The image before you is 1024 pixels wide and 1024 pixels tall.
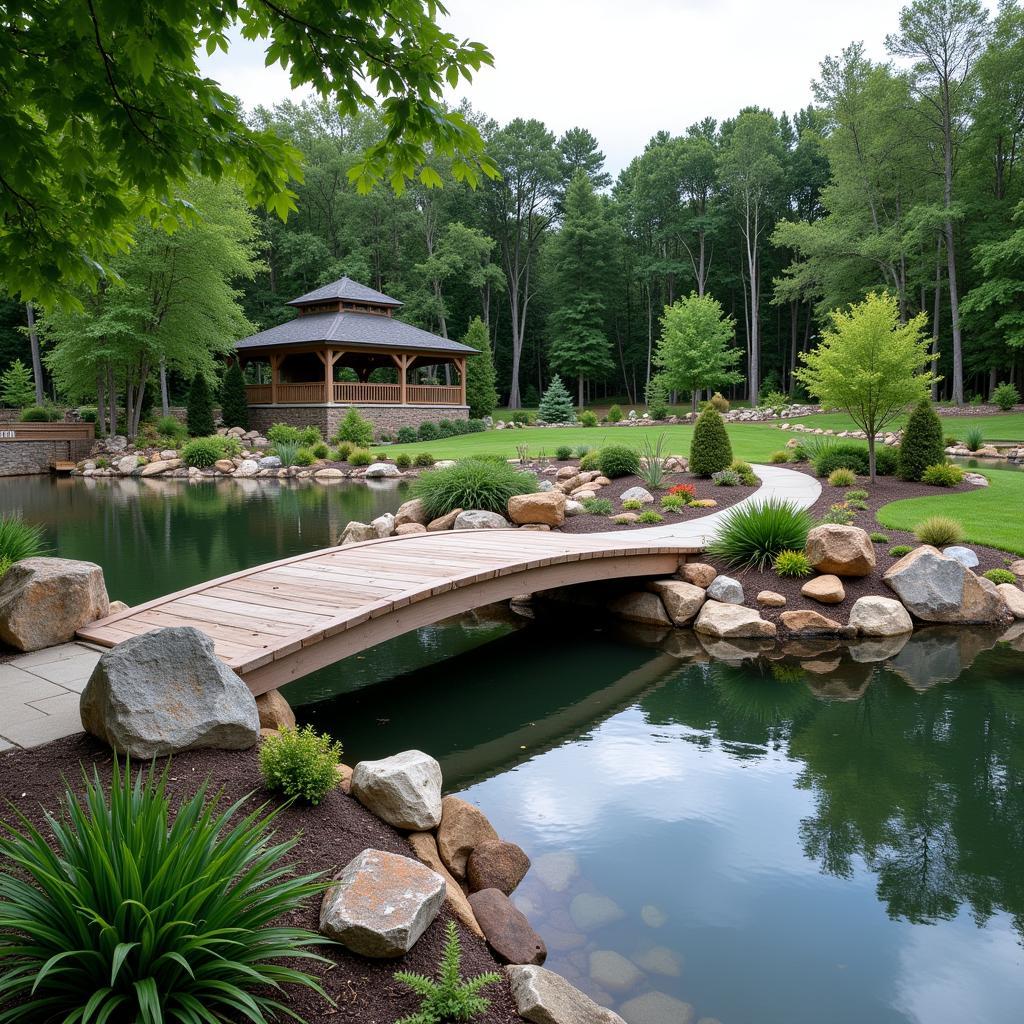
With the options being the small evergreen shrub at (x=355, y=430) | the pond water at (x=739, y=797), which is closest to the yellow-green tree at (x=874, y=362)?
the pond water at (x=739, y=797)

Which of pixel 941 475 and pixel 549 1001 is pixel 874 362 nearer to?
pixel 941 475

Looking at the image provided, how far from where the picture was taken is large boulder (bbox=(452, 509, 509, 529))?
11148 mm

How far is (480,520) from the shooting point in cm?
1116

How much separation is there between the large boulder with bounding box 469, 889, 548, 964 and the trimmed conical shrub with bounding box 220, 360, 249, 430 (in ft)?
96.1

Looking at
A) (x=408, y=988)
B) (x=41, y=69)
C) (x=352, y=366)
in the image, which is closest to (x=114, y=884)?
(x=408, y=988)

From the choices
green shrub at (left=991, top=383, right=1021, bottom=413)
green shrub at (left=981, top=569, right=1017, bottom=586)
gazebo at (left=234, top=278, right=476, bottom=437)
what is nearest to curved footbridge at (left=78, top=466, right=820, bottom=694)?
green shrub at (left=981, top=569, right=1017, bottom=586)

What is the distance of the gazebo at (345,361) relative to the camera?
29359 millimetres

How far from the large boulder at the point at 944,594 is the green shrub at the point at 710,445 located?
A: 5.77 meters

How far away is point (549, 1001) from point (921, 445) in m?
12.8

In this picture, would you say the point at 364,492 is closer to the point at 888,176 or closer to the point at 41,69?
the point at 41,69

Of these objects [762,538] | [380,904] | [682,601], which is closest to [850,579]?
[762,538]

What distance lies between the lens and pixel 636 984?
10.8 feet

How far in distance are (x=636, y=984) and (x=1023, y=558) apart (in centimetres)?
826

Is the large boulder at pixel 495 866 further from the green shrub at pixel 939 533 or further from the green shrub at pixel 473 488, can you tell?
the green shrub at pixel 473 488
